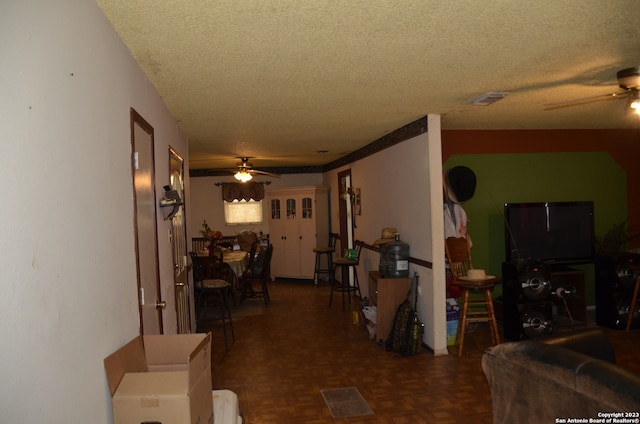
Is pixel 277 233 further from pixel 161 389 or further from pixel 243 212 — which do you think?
pixel 161 389

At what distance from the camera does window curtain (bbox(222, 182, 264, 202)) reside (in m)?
10.2

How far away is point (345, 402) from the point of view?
3.50 metres

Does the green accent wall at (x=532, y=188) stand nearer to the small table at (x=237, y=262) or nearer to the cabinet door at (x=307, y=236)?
the small table at (x=237, y=262)

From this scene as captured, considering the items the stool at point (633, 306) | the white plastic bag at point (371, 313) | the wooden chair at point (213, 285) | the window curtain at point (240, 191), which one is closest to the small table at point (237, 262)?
the wooden chair at point (213, 285)

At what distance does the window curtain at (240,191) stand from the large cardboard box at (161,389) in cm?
837

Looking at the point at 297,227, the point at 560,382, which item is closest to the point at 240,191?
the point at 297,227

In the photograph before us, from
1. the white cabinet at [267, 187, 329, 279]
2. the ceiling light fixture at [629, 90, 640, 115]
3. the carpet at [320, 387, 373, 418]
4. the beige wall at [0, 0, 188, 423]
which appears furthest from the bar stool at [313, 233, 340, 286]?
the beige wall at [0, 0, 188, 423]

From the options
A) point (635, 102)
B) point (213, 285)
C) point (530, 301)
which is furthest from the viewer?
point (213, 285)

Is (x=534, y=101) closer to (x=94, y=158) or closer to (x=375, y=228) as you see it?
(x=375, y=228)

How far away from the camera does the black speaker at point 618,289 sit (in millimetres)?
5254

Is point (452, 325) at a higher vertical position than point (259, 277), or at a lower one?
Result: lower

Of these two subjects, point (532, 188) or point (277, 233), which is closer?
point (532, 188)

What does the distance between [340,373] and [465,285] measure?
1.48 metres

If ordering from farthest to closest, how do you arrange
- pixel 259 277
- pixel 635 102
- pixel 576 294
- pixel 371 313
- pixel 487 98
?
pixel 259 277 → pixel 576 294 → pixel 371 313 → pixel 487 98 → pixel 635 102
